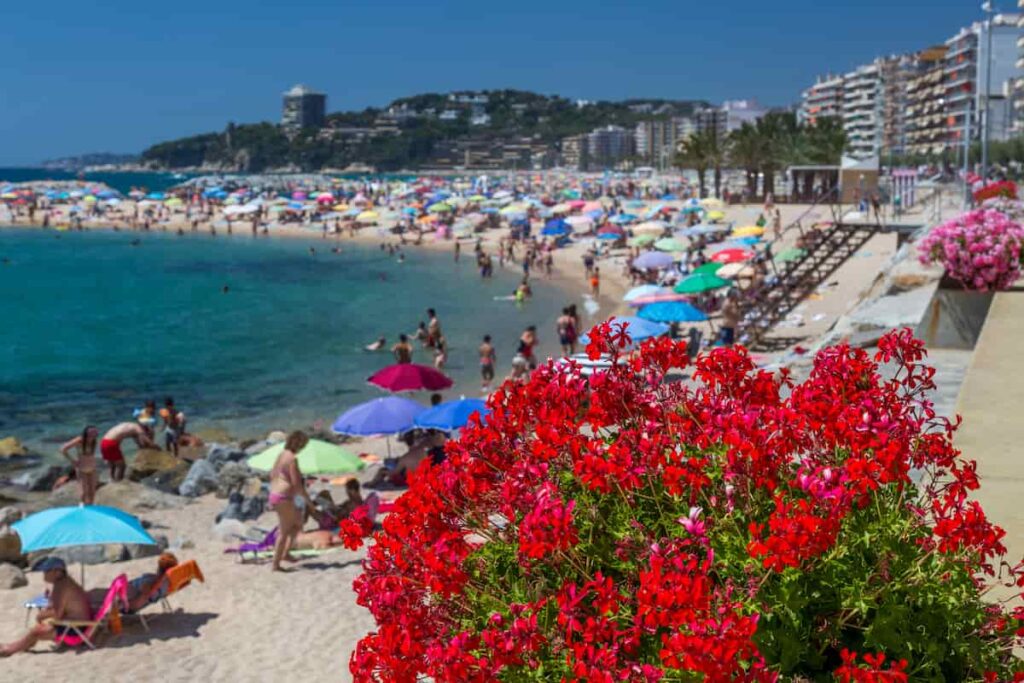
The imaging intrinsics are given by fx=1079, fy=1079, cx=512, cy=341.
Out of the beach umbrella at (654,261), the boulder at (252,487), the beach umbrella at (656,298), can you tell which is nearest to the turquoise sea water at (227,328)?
the beach umbrella at (654,261)

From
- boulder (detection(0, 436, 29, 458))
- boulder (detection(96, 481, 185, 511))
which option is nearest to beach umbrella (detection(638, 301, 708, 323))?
boulder (detection(96, 481, 185, 511))

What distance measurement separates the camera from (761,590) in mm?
2418

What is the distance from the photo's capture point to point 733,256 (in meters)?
28.7

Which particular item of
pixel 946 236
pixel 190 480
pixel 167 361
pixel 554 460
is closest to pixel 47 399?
pixel 167 361

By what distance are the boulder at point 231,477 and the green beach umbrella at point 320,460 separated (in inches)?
47.0

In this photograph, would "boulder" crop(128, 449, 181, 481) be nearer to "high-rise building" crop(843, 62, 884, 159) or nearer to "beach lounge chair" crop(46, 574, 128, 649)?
"beach lounge chair" crop(46, 574, 128, 649)

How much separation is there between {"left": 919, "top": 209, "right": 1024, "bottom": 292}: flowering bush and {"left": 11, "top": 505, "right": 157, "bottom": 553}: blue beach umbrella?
8174mm

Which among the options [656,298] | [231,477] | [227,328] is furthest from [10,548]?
[227,328]

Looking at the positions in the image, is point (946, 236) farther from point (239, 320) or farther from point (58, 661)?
point (239, 320)

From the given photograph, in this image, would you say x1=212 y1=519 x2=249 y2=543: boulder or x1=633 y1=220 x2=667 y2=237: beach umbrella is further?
x1=633 y1=220 x2=667 y2=237: beach umbrella

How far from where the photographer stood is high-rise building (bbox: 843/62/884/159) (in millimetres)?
149500

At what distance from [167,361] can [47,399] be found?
18.2 feet

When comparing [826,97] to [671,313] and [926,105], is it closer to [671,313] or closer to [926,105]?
[926,105]

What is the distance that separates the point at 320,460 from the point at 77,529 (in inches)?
174
